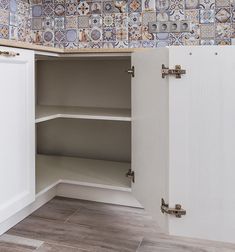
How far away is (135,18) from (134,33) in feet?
0.31

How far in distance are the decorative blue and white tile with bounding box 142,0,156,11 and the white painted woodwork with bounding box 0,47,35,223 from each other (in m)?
0.95

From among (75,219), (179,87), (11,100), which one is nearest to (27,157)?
(11,100)

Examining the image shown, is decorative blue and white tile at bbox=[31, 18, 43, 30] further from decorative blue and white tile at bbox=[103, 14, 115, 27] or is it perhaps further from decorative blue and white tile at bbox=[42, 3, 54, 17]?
decorative blue and white tile at bbox=[103, 14, 115, 27]

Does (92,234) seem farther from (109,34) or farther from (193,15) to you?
(193,15)

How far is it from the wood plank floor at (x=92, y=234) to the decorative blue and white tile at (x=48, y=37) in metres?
1.13

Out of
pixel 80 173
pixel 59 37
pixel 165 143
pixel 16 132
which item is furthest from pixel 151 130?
pixel 59 37

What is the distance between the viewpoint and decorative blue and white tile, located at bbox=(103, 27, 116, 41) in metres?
2.16

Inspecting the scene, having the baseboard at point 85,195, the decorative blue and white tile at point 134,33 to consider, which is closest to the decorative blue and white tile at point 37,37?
the decorative blue and white tile at point 134,33

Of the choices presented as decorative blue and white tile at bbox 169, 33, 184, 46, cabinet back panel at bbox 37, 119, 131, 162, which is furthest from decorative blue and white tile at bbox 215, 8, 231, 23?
cabinet back panel at bbox 37, 119, 131, 162

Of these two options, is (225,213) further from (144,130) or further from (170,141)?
(144,130)

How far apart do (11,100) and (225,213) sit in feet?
3.02

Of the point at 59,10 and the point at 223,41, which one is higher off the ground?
the point at 59,10

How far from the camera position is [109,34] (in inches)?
85.5

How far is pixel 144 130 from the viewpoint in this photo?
142 cm
